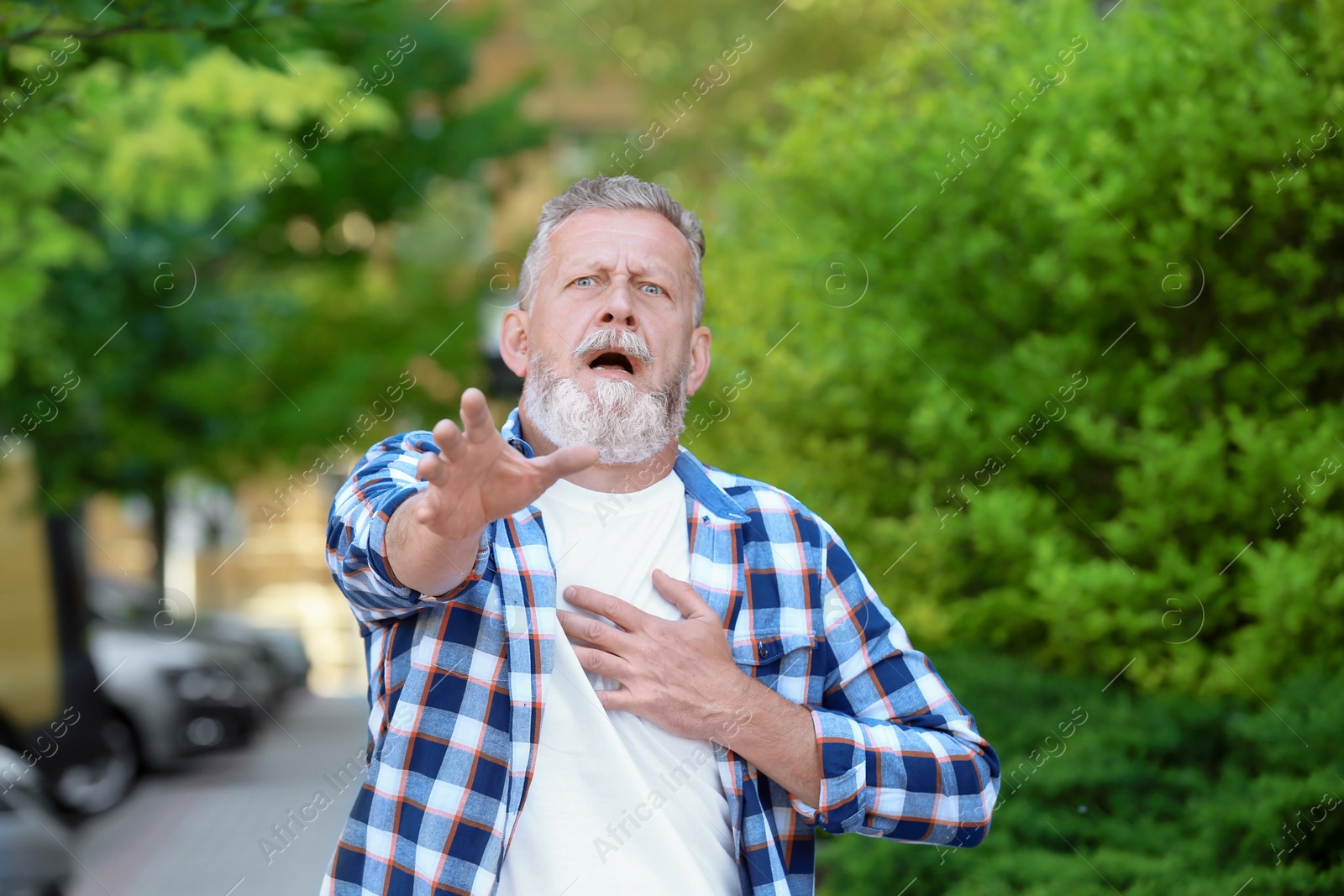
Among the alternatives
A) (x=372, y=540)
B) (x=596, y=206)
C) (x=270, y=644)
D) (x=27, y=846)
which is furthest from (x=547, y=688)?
(x=270, y=644)

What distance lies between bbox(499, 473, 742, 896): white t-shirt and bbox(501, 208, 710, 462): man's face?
12.4 inches

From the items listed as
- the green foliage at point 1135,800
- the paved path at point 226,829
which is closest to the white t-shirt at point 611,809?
the green foliage at point 1135,800

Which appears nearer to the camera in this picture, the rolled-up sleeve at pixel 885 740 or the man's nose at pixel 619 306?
the rolled-up sleeve at pixel 885 740

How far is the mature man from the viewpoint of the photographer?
1933mm

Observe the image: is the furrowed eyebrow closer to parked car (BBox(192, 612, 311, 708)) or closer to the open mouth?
the open mouth

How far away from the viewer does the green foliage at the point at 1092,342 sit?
4.62 meters

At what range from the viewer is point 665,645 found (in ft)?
6.72

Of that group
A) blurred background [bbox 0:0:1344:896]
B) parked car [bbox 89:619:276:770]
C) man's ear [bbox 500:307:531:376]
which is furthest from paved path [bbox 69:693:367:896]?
man's ear [bbox 500:307:531:376]

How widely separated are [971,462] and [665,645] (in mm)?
3563

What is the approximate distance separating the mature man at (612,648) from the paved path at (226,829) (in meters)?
4.86

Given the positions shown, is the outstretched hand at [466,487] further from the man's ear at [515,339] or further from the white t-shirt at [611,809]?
the man's ear at [515,339]

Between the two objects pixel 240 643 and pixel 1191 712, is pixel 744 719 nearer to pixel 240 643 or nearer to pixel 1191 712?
pixel 1191 712

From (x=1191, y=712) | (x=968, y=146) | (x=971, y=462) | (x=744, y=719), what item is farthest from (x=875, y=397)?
(x=744, y=719)

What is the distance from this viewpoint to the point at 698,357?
2502mm
